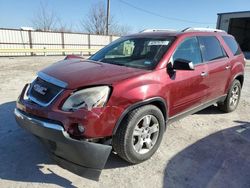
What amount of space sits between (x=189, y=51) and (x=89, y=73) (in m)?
1.85

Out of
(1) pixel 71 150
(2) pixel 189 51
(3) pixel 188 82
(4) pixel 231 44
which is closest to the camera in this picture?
(1) pixel 71 150

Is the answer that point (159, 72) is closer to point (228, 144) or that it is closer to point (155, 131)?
point (155, 131)

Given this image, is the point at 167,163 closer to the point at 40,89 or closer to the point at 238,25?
the point at 40,89

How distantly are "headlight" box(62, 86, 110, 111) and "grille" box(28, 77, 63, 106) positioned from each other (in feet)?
0.70

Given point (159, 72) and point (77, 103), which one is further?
point (159, 72)

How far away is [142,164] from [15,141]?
2.01 m

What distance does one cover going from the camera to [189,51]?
4164 millimetres

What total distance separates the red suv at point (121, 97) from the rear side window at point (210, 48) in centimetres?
2

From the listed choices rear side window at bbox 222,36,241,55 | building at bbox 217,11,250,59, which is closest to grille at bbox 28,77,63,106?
rear side window at bbox 222,36,241,55

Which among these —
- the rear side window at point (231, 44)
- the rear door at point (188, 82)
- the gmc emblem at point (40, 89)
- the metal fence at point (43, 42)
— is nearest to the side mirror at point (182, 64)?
the rear door at point (188, 82)

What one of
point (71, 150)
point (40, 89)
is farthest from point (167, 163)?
point (40, 89)

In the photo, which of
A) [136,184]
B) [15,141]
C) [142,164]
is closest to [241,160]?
[142,164]

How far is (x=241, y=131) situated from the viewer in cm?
474

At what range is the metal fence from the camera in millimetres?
19953
